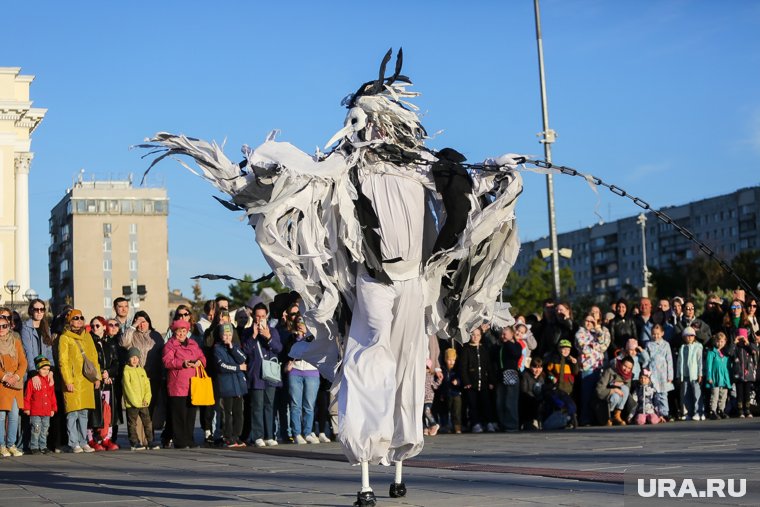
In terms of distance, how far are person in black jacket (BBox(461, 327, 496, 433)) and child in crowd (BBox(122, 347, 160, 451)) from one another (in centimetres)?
528

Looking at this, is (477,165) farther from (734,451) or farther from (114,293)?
(114,293)

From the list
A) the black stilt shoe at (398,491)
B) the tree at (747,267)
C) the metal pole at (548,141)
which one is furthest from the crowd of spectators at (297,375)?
the tree at (747,267)

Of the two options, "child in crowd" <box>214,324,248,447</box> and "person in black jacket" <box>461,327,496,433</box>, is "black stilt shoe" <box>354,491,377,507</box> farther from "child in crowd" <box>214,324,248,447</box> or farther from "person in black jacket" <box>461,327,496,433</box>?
"person in black jacket" <box>461,327,496,433</box>

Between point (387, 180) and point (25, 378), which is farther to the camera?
point (25, 378)

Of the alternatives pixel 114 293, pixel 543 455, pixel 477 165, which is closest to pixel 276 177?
pixel 477 165

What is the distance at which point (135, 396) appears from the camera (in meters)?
17.7

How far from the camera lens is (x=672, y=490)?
30.6 feet

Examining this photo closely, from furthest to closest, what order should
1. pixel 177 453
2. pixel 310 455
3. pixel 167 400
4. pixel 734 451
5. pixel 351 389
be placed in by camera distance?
pixel 167 400 < pixel 177 453 < pixel 310 455 < pixel 734 451 < pixel 351 389

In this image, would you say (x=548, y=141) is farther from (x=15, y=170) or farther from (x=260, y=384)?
(x=15, y=170)

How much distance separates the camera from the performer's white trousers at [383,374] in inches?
363

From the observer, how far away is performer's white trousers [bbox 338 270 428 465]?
9.21 metres

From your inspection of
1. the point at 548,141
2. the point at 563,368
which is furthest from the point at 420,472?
the point at 548,141

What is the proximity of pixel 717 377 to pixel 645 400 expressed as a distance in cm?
146

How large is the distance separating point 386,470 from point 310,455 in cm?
291
